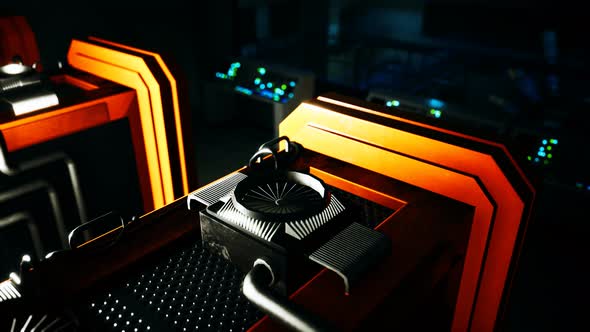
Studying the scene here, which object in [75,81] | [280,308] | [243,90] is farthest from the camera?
[243,90]

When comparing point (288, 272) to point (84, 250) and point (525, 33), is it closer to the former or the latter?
point (84, 250)

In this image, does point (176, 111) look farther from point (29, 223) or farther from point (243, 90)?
point (243, 90)

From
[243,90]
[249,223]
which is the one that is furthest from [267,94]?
[249,223]

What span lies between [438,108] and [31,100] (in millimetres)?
2043

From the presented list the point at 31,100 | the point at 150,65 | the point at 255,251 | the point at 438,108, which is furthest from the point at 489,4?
the point at 255,251

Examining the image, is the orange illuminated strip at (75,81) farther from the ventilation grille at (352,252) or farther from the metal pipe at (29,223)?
the ventilation grille at (352,252)

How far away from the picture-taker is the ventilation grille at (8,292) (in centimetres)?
62

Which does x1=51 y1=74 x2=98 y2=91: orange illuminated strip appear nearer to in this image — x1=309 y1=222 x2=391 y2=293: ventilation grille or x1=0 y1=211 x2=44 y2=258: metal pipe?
x1=0 y1=211 x2=44 y2=258: metal pipe

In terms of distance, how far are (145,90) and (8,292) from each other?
1.16 meters

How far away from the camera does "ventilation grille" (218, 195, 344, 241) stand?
650 millimetres

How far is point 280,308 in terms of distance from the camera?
1.79 ft

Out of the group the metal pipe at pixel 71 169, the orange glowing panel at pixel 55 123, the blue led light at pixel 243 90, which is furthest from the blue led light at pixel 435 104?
the metal pipe at pixel 71 169

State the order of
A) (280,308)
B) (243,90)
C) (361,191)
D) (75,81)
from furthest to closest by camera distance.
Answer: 1. (243,90)
2. (75,81)
3. (361,191)
4. (280,308)

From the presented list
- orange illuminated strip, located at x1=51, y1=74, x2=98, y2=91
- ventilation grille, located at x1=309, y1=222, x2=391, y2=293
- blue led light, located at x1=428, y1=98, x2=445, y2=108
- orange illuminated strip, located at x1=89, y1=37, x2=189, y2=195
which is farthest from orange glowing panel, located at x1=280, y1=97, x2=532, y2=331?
blue led light, located at x1=428, y1=98, x2=445, y2=108
